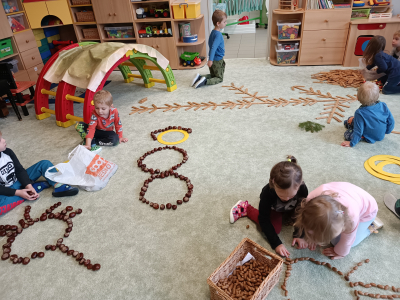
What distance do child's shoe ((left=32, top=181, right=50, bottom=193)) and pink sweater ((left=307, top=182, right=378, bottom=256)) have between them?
1909 mm

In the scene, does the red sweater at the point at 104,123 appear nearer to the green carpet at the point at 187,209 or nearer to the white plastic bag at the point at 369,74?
the green carpet at the point at 187,209

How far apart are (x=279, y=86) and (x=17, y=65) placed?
3897 millimetres

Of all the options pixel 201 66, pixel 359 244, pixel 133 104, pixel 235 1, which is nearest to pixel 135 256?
pixel 359 244

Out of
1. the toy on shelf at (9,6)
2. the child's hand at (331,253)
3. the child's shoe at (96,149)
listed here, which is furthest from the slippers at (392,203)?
the toy on shelf at (9,6)

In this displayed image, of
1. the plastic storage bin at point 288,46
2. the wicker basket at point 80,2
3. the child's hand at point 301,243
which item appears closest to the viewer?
the child's hand at point 301,243

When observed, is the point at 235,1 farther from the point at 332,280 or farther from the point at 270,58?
the point at 332,280

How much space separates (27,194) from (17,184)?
5.0 inches

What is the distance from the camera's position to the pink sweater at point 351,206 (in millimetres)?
1345

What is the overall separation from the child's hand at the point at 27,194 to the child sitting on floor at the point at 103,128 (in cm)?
63

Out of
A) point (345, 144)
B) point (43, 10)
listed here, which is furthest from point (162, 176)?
point (43, 10)

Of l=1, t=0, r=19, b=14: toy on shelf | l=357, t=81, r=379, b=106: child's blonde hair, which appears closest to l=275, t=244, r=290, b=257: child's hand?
l=357, t=81, r=379, b=106: child's blonde hair

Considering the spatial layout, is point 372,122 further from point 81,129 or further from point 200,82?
point 81,129

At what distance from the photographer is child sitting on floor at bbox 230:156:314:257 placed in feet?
4.46

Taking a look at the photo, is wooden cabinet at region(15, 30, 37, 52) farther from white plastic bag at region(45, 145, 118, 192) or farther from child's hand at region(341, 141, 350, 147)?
child's hand at region(341, 141, 350, 147)
